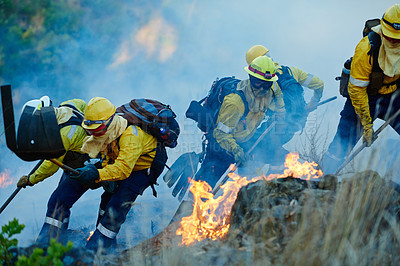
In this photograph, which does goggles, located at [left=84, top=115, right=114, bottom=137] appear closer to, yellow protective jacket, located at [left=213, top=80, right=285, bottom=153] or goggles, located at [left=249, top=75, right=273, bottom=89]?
yellow protective jacket, located at [left=213, top=80, right=285, bottom=153]

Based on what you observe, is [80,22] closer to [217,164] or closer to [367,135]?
[217,164]

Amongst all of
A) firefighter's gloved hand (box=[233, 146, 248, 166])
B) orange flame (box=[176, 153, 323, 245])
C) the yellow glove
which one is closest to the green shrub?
orange flame (box=[176, 153, 323, 245])

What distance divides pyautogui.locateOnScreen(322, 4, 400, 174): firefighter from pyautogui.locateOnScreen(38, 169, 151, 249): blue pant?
2.26m

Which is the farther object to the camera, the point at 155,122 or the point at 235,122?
the point at 235,122

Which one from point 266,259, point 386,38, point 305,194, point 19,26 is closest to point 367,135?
point 386,38

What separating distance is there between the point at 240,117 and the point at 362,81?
5.10ft

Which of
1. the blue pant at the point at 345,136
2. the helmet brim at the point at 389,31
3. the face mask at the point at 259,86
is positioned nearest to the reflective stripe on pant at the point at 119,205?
the face mask at the point at 259,86

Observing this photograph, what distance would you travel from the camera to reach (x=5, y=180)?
388 inches

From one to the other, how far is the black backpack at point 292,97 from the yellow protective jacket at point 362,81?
3.90ft

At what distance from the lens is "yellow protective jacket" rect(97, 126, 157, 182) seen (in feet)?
13.7

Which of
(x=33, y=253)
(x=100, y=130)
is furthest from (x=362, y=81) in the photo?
(x=33, y=253)

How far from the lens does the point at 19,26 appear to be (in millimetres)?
10523

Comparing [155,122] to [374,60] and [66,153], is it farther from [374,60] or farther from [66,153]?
[374,60]

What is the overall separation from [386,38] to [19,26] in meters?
8.96
